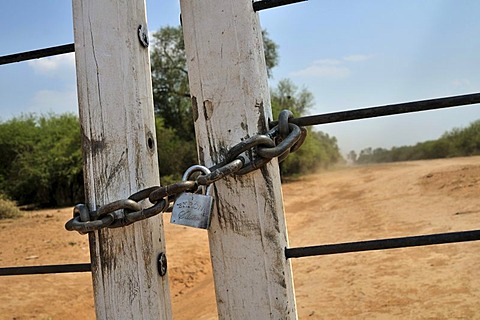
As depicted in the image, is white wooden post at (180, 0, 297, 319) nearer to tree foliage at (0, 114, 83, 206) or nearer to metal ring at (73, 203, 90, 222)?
metal ring at (73, 203, 90, 222)

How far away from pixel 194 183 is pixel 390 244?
0.33 metres

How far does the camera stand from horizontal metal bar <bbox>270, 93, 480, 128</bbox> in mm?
672

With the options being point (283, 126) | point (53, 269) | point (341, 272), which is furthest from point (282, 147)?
point (341, 272)

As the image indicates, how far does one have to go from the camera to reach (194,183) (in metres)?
0.62

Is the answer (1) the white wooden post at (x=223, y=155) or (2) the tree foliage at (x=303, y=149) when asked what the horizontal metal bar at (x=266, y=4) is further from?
(2) the tree foliage at (x=303, y=149)

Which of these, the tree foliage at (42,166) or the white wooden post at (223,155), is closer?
the white wooden post at (223,155)

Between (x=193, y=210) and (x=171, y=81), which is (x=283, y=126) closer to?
(x=193, y=210)

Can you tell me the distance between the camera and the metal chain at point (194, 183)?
1.98 ft

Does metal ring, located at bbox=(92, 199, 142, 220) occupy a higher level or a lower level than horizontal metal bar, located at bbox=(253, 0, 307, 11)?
lower

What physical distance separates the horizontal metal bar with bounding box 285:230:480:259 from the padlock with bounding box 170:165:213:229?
0.14m

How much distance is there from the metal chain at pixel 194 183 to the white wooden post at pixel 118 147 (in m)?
0.04

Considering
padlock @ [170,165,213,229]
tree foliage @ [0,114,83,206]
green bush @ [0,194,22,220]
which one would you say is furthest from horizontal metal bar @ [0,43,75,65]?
tree foliage @ [0,114,83,206]

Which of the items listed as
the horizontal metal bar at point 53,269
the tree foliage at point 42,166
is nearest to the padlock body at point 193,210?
the horizontal metal bar at point 53,269

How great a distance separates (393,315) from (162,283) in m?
3.22
